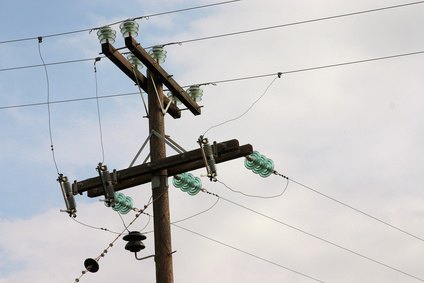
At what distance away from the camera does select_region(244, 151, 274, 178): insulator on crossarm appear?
14.9 meters

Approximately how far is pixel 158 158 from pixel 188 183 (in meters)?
1.07

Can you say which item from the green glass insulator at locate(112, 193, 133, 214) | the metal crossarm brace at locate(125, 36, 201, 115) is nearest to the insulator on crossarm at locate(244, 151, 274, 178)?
the metal crossarm brace at locate(125, 36, 201, 115)

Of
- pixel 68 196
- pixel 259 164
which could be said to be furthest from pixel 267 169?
pixel 68 196

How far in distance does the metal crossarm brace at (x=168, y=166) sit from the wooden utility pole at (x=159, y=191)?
0.49ft

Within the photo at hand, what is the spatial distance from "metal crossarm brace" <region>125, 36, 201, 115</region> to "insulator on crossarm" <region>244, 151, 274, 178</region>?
5.52 feet

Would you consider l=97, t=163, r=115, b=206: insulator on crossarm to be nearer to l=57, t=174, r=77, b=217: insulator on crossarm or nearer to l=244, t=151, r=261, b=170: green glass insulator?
l=57, t=174, r=77, b=217: insulator on crossarm

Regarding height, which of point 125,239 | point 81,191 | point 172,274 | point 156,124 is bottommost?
point 172,274

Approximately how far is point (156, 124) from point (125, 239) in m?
1.99

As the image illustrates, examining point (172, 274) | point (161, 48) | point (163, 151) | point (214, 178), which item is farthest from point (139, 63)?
point (172, 274)

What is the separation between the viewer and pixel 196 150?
13844 mm

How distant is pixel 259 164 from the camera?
1493 centimetres

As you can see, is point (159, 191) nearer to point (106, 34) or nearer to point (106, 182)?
point (106, 182)

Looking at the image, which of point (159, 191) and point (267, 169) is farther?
point (267, 169)

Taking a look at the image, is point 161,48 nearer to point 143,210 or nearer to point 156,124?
point 156,124
